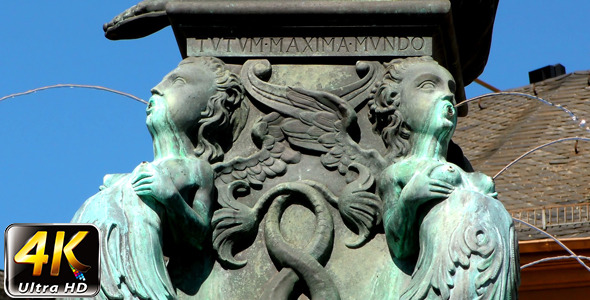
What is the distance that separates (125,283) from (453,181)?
1366 millimetres

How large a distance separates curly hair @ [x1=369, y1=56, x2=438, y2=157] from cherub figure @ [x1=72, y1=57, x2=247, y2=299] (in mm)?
570

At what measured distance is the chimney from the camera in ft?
128

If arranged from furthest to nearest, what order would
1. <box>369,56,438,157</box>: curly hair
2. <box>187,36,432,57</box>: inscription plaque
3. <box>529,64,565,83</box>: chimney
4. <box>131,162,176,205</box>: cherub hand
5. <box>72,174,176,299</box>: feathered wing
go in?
<box>529,64,565,83</box>: chimney < <box>187,36,432,57</box>: inscription plaque < <box>369,56,438,157</box>: curly hair < <box>131,162,176,205</box>: cherub hand < <box>72,174,176,299</box>: feathered wing

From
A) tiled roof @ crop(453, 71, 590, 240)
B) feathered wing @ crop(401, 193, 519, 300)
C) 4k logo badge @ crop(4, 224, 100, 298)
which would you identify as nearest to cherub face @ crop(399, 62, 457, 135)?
feathered wing @ crop(401, 193, 519, 300)

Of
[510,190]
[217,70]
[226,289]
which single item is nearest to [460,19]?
[217,70]

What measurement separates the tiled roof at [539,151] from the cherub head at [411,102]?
22.4m

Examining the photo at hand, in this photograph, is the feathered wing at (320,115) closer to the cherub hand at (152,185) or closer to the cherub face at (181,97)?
the cherub face at (181,97)

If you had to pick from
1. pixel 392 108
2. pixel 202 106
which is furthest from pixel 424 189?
pixel 202 106

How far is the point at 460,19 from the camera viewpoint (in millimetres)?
8297

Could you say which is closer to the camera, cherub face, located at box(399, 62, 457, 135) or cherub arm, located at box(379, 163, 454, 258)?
cherub arm, located at box(379, 163, 454, 258)

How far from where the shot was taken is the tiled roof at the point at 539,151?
31.5 m

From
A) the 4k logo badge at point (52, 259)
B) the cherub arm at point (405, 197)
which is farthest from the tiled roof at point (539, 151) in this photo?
the 4k logo badge at point (52, 259)

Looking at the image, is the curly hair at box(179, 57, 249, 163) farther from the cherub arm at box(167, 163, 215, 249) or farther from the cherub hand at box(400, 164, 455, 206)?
the cherub hand at box(400, 164, 455, 206)

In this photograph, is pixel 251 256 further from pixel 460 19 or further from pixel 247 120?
pixel 460 19
